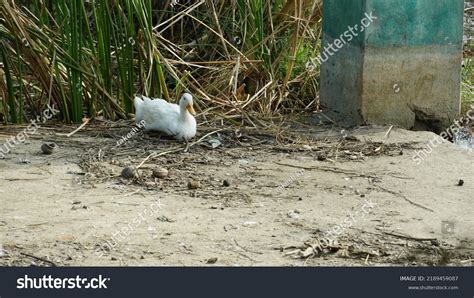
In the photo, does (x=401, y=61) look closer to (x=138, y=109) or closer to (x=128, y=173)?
(x=138, y=109)

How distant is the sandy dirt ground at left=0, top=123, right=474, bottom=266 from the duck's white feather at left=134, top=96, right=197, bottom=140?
0.33 ft

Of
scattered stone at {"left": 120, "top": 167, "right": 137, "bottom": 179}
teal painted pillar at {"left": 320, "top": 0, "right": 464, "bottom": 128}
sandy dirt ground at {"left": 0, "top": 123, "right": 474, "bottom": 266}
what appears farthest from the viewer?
teal painted pillar at {"left": 320, "top": 0, "right": 464, "bottom": 128}

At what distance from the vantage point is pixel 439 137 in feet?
24.5

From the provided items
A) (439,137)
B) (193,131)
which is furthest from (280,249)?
(439,137)

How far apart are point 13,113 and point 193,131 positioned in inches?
55.4

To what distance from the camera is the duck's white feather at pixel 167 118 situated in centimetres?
720

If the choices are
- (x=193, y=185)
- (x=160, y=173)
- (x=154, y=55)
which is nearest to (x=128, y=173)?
(x=160, y=173)

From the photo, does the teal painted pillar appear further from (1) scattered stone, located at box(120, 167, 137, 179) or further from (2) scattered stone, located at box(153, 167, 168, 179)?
(1) scattered stone, located at box(120, 167, 137, 179)

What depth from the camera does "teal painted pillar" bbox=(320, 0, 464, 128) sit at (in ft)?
25.4

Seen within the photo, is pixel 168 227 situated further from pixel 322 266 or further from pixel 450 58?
pixel 450 58

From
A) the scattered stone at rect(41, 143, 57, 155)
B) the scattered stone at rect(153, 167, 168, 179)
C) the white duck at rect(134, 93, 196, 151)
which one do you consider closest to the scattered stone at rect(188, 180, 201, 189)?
the scattered stone at rect(153, 167, 168, 179)

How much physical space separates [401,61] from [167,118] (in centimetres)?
191

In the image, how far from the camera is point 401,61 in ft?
25.6

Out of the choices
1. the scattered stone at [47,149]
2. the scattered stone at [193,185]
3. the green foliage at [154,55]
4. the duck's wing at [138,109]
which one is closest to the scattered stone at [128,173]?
the scattered stone at [193,185]
